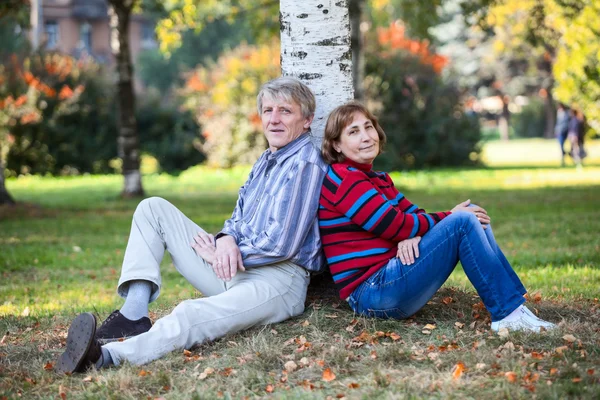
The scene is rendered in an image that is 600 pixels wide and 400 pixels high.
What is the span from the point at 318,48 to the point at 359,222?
141 cm

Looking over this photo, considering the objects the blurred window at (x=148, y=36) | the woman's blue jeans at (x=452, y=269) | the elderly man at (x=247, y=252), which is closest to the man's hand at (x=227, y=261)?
the elderly man at (x=247, y=252)

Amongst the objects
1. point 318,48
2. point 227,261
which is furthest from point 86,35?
point 227,261

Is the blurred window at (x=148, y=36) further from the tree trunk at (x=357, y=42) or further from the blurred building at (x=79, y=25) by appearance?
the tree trunk at (x=357, y=42)

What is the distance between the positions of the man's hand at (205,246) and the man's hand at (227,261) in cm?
8

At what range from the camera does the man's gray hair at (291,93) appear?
4664mm

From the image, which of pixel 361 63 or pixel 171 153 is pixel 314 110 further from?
pixel 171 153

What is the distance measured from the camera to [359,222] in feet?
14.2

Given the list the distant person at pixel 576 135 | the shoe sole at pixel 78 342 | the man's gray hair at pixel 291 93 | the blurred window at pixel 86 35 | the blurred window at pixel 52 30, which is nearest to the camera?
the shoe sole at pixel 78 342

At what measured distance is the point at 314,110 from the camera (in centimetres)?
480

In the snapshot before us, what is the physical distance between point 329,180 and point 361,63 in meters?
10.0

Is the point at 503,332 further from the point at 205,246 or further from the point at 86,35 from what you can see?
the point at 86,35

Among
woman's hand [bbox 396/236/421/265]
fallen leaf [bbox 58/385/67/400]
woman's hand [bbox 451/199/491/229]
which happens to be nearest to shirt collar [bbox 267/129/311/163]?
woman's hand [bbox 396/236/421/265]

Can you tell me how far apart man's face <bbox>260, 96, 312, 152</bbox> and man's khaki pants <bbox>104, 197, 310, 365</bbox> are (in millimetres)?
732

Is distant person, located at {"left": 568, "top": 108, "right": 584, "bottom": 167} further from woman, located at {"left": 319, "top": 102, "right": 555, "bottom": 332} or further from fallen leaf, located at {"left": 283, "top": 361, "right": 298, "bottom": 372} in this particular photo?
fallen leaf, located at {"left": 283, "top": 361, "right": 298, "bottom": 372}
